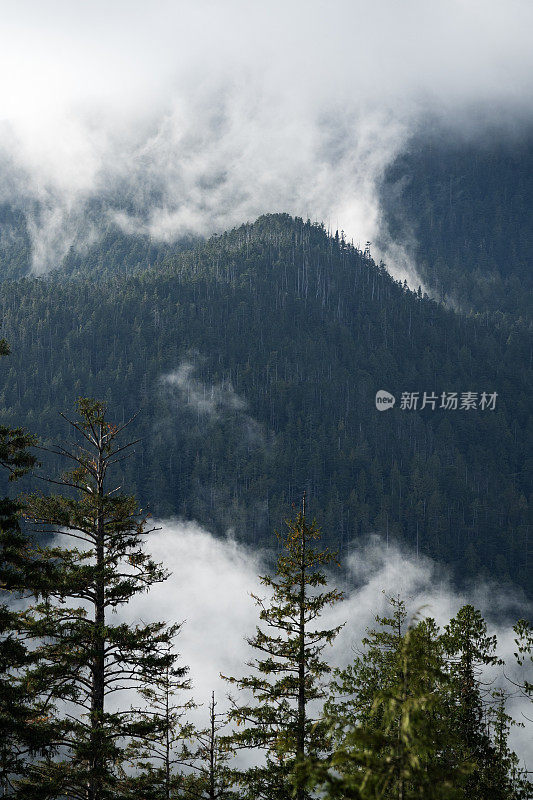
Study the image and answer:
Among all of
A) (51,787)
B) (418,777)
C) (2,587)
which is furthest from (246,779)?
(418,777)

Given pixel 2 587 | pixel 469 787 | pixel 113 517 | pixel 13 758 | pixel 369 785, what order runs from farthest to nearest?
pixel 469 787
pixel 113 517
pixel 2 587
pixel 13 758
pixel 369 785

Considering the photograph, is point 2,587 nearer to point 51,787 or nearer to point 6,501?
point 6,501

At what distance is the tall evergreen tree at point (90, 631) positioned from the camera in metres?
20.1

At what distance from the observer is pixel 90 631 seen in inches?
835

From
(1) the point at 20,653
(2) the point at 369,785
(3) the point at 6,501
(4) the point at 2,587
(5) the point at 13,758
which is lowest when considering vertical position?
(2) the point at 369,785

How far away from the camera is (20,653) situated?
19.1m

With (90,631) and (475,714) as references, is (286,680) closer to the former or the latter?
(90,631)

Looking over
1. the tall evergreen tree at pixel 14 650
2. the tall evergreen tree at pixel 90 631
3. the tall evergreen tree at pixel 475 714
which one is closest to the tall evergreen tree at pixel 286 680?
the tall evergreen tree at pixel 90 631

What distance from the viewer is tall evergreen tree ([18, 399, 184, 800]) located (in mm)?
20094

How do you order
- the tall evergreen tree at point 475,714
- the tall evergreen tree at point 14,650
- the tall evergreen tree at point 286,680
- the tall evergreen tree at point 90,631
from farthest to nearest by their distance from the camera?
the tall evergreen tree at point 475,714
the tall evergreen tree at point 286,680
the tall evergreen tree at point 90,631
the tall evergreen tree at point 14,650

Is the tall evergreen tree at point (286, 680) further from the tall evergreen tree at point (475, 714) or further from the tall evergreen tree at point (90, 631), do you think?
the tall evergreen tree at point (475, 714)

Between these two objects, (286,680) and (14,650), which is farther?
(286,680)

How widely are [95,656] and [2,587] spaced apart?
3674 millimetres

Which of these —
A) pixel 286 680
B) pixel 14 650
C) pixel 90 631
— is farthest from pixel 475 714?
pixel 14 650
